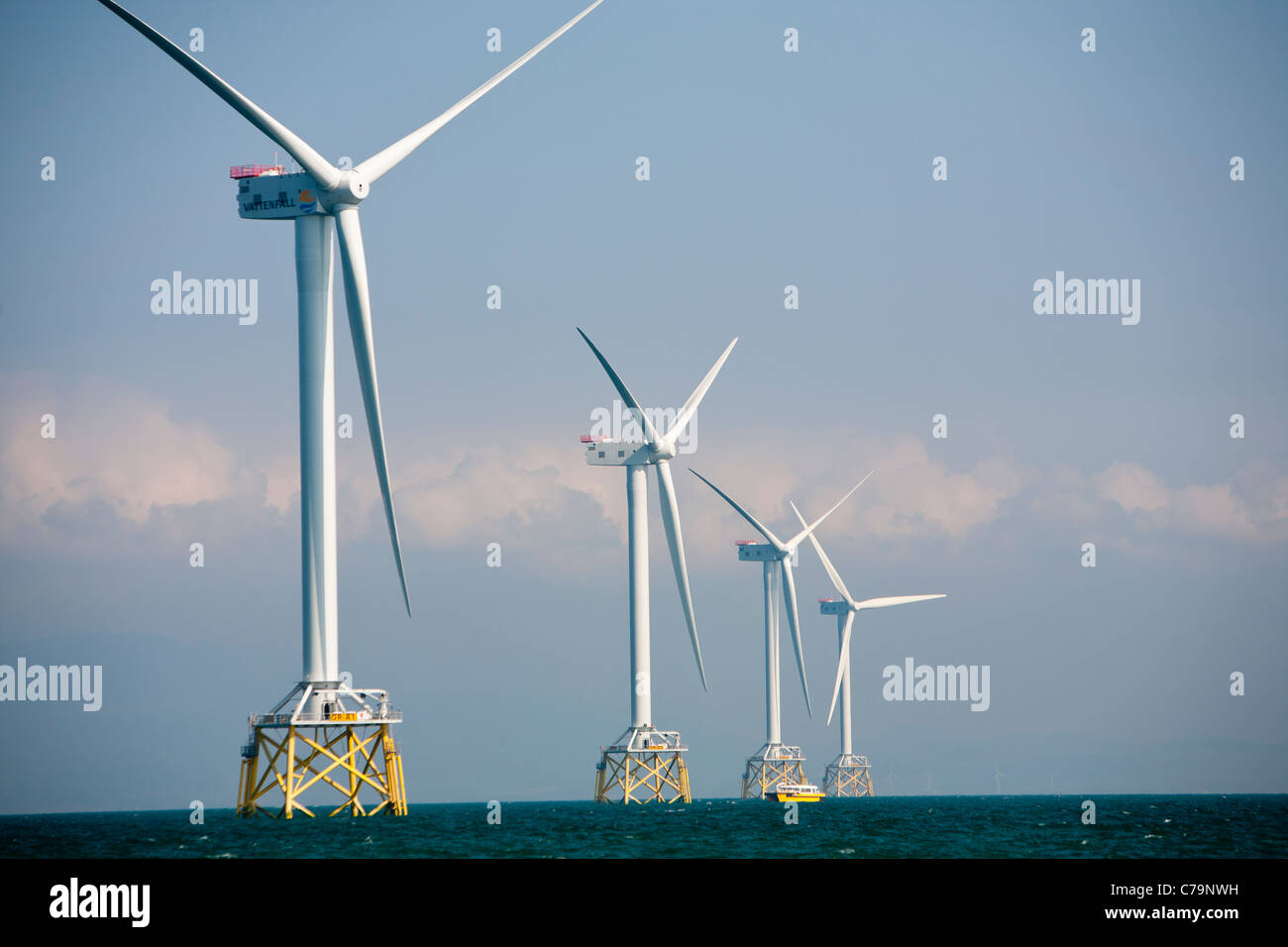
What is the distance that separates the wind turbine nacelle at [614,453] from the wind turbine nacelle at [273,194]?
223 ft

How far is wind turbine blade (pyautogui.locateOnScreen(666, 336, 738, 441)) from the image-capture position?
154 metres

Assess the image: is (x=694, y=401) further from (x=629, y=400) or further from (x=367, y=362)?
(x=367, y=362)

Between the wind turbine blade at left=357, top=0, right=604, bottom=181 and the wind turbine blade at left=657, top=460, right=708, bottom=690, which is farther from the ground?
the wind turbine blade at left=357, top=0, right=604, bottom=181

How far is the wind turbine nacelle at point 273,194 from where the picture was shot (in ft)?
294

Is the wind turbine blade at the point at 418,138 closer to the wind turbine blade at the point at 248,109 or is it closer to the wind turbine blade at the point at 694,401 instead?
the wind turbine blade at the point at 248,109

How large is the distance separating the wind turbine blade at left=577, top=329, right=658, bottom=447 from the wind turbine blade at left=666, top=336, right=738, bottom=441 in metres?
3.10

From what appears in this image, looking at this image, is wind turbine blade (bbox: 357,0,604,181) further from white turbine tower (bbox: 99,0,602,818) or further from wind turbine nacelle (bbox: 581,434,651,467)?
wind turbine nacelle (bbox: 581,434,651,467)

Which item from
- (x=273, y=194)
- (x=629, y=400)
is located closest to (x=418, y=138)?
(x=273, y=194)

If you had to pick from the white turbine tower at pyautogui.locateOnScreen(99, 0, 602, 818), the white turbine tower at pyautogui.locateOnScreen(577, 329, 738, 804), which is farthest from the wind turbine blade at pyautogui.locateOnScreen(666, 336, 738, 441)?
the white turbine tower at pyautogui.locateOnScreen(99, 0, 602, 818)

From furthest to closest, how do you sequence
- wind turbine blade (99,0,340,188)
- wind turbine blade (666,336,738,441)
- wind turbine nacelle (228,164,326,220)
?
wind turbine blade (666,336,738,441) → wind turbine nacelle (228,164,326,220) → wind turbine blade (99,0,340,188)

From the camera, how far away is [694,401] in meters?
155

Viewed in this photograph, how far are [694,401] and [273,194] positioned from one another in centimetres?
7010
